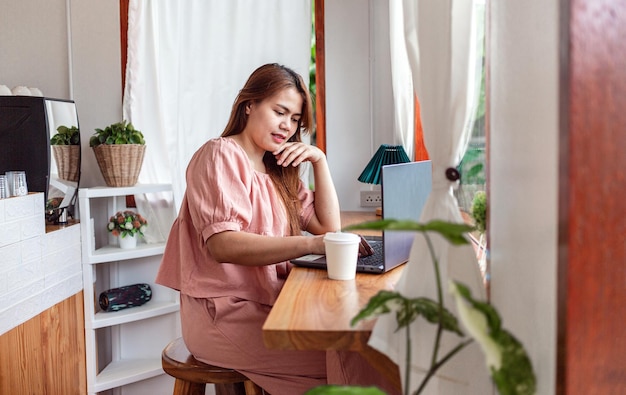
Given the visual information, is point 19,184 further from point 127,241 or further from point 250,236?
point 250,236

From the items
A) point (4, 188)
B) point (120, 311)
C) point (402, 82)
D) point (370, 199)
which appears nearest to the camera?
point (4, 188)

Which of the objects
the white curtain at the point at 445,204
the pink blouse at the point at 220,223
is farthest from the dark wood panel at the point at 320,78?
the white curtain at the point at 445,204

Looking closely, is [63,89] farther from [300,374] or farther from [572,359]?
[572,359]

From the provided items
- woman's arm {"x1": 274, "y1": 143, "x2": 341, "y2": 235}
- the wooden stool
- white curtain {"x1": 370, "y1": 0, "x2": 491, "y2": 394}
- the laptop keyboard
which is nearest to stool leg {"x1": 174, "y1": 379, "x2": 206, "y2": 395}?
the wooden stool

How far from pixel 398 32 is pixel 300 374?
Answer: 59.5 inches

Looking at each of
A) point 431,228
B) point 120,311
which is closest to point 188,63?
point 120,311

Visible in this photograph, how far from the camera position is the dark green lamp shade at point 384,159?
2.73m

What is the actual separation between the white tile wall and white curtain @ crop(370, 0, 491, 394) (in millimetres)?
1717

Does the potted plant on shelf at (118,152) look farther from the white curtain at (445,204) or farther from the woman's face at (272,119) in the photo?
the white curtain at (445,204)

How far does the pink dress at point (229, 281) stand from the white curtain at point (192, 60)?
4.24ft

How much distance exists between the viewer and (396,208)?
1.55 meters

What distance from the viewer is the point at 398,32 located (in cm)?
266

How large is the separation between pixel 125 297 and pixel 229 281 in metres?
1.36

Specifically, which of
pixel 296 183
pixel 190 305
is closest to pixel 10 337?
pixel 190 305
